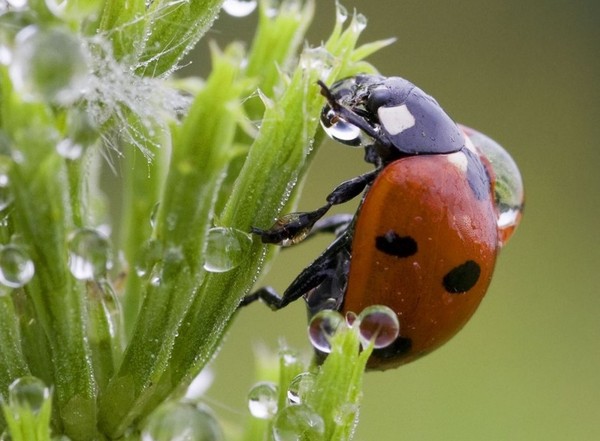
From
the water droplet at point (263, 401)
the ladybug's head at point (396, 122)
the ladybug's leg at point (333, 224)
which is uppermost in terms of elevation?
the ladybug's head at point (396, 122)

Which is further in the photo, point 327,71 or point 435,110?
point 435,110

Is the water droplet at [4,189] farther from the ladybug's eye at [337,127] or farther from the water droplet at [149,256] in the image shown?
the ladybug's eye at [337,127]

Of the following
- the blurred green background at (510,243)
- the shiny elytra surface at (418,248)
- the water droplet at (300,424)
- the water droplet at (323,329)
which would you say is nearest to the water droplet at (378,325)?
the water droplet at (323,329)

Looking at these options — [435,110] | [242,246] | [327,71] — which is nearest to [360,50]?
[327,71]

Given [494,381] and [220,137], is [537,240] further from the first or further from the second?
Answer: [220,137]

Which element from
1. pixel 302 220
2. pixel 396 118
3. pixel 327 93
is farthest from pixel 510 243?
pixel 327 93

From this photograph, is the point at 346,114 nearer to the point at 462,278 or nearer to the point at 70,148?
the point at 462,278
